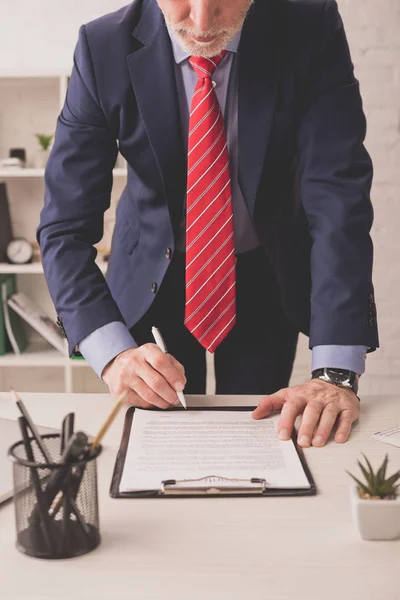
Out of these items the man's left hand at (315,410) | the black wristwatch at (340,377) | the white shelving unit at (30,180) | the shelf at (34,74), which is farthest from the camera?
the white shelving unit at (30,180)

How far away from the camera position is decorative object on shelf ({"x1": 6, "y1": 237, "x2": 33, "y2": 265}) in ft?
10.5

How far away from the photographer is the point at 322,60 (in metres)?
1.49

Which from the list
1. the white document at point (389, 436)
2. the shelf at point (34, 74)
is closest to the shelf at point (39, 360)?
the shelf at point (34, 74)

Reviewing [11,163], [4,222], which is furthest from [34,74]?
[4,222]

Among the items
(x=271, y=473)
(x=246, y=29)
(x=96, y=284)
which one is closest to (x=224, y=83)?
(x=246, y=29)

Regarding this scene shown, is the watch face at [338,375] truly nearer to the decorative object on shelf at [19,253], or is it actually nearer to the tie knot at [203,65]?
the tie knot at [203,65]

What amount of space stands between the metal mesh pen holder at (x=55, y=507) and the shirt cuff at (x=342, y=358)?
62 cm

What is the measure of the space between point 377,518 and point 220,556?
188mm

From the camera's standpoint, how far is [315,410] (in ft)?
3.86

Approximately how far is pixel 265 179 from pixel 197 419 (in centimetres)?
57

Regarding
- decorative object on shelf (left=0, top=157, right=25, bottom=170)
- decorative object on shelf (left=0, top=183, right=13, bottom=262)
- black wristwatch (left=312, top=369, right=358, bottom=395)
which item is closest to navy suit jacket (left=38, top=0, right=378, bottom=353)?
black wristwatch (left=312, top=369, right=358, bottom=395)

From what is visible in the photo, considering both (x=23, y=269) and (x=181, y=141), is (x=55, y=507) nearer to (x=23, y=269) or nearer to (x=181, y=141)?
(x=181, y=141)

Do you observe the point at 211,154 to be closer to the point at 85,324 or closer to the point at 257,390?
the point at 85,324

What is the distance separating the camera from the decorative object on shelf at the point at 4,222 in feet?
10.6
